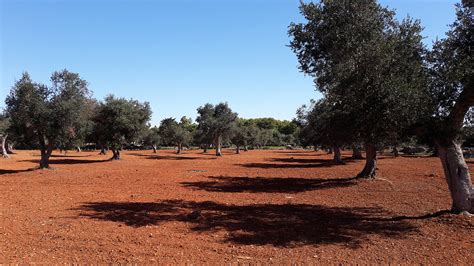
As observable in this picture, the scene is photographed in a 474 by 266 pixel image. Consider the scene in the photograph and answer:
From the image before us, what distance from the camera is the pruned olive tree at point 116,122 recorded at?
147ft

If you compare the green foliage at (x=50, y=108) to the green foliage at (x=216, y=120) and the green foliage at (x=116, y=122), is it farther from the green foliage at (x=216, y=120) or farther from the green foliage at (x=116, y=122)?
the green foliage at (x=216, y=120)

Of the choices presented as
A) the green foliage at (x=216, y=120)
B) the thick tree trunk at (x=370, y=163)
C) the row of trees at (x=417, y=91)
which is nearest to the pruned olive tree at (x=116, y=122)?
the green foliage at (x=216, y=120)

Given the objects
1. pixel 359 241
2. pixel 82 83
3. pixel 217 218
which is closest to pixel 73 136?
pixel 82 83

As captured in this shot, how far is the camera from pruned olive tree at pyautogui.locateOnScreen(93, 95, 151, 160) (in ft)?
147

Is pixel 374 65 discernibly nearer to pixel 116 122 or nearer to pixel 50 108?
pixel 50 108

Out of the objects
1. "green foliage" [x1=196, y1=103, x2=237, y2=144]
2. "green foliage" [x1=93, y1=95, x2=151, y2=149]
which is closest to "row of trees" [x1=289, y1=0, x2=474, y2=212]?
"green foliage" [x1=93, y1=95, x2=151, y2=149]

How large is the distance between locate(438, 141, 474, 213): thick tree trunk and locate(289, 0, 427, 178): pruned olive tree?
173 cm

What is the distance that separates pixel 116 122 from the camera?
147 ft

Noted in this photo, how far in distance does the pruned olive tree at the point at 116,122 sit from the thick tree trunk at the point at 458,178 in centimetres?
3901

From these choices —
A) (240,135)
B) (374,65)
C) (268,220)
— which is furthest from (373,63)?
(240,135)

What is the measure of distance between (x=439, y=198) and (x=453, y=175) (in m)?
5.53

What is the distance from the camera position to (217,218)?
38.6 feet

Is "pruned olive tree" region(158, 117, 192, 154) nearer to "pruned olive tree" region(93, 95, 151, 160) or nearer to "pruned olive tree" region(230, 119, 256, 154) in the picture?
"pruned olive tree" region(230, 119, 256, 154)

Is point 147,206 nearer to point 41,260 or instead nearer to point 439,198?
point 41,260
